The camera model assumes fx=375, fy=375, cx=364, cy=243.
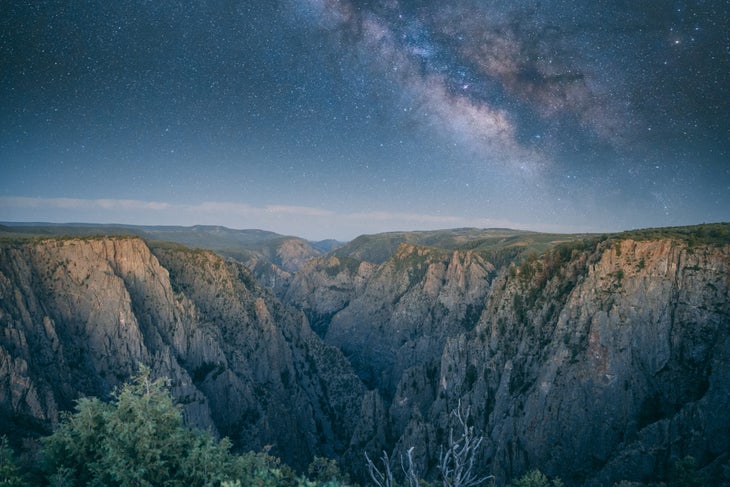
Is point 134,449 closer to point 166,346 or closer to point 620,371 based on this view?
point 620,371

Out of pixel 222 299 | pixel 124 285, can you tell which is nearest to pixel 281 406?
pixel 222 299

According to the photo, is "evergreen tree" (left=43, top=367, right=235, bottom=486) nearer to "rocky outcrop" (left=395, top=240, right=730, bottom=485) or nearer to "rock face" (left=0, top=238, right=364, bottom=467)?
"rocky outcrop" (left=395, top=240, right=730, bottom=485)

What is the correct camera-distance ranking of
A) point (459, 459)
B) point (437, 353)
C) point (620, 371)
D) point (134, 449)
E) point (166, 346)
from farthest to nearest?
1. point (437, 353)
2. point (166, 346)
3. point (620, 371)
4. point (459, 459)
5. point (134, 449)

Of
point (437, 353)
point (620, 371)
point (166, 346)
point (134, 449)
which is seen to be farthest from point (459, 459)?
point (437, 353)

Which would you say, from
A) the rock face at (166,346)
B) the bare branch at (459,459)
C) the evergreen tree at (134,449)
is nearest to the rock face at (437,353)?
the rock face at (166,346)

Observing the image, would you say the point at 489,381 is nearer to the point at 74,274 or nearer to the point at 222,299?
the point at 222,299
